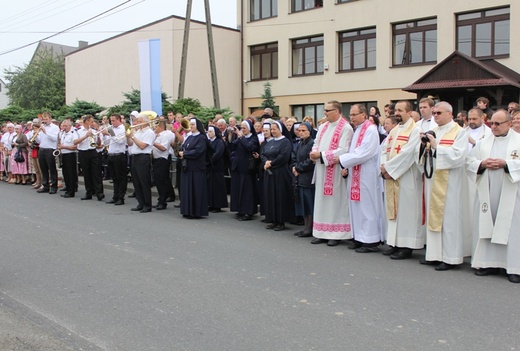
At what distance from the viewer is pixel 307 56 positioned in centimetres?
3011

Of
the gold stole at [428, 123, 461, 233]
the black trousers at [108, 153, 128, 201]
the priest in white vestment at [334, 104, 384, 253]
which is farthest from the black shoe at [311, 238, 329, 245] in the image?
the black trousers at [108, 153, 128, 201]

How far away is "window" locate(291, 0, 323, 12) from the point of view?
29297 mm

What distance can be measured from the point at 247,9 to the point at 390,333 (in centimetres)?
2924

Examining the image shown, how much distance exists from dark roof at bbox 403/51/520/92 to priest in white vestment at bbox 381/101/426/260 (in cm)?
1351

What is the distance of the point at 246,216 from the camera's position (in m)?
11.6

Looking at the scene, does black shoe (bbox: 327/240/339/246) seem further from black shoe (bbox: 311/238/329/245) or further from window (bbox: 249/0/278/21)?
window (bbox: 249/0/278/21)

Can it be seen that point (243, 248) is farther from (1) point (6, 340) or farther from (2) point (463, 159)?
(1) point (6, 340)

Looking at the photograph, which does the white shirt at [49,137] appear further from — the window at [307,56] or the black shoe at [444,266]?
the window at [307,56]

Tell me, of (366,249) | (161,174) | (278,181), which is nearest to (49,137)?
(161,174)

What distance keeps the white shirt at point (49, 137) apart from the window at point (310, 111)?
15.6 m

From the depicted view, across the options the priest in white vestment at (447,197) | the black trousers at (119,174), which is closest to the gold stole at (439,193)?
the priest in white vestment at (447,197)

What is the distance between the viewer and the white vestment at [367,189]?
8.66m

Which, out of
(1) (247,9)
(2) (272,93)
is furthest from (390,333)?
(1) (247,9)

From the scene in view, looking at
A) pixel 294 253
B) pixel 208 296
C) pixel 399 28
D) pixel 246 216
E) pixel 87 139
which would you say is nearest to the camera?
pixel 208 296
